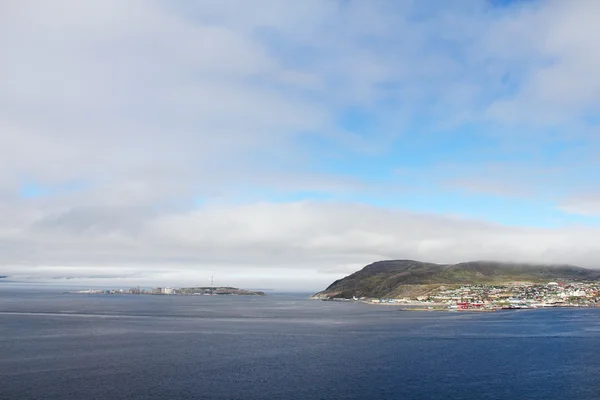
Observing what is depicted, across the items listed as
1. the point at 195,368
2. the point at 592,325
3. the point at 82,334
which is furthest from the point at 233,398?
the point at 592,325

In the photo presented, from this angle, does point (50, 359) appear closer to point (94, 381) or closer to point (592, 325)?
point (94, 381)

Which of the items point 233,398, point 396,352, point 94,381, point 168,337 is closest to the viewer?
point 233,398

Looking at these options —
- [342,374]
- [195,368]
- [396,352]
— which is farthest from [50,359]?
[396,352]

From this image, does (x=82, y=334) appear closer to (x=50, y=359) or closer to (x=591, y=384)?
(x=50, y=359)

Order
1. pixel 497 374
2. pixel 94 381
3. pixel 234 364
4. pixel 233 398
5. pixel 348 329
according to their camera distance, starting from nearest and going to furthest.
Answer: pixel 233 398 < pixel 94 381 < pixel 497 374 < pixel 234 364 < pixel 348 329

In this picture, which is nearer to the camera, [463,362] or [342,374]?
[342,374]

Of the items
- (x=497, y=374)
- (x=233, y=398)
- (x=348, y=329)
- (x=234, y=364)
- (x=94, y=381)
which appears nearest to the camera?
(x=233, y=398)
